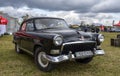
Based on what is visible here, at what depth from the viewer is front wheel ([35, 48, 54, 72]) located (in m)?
5.85

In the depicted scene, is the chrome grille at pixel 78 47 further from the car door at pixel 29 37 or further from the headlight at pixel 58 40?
the car door at pixel 29 37

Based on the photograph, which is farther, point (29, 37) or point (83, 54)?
point (29, 37)

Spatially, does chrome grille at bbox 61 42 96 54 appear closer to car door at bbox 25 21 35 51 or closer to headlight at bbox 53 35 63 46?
headlight at bbox 53 35 63 46

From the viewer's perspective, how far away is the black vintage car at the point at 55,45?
552cm

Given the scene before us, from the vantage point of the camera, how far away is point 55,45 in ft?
17.9

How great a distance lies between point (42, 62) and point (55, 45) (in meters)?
0.98

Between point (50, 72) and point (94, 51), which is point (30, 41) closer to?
point (50, 72)

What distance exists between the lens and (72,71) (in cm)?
616

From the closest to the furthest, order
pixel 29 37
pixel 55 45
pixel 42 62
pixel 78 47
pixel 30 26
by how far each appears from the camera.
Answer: pixel 55 45 → pixel 78 47 → pixel 42 62 → pixel 29 37 → pixel 30 26

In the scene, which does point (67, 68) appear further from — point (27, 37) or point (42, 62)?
point (27, 37)

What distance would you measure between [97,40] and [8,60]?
3.43 meters

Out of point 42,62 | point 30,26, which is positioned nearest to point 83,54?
point 42,62

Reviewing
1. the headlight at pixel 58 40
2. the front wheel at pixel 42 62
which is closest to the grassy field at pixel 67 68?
the front wheel at pixel 42 62

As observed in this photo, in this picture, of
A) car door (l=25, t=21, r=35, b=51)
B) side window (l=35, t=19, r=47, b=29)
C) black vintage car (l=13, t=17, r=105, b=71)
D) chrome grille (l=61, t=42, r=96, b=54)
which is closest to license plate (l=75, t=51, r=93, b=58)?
black vintage car (l=13, t=17, r=105, b=71)
